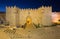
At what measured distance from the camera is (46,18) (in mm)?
15797

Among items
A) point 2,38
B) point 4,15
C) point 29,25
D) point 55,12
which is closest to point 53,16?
point 55,12

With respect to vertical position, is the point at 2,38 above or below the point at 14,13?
below

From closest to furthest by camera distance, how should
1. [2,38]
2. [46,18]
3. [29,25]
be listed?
[2,38], [29,25], [46,18]

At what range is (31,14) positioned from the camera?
16.1 meters

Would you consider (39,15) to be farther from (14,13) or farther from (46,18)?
(14,13)

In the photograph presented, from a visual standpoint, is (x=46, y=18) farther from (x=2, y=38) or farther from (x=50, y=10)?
(x=2, y=38)

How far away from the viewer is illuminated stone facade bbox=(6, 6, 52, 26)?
15.8 m

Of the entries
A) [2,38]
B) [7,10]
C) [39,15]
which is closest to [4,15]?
[7,10]

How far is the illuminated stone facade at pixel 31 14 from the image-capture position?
15.8 meters

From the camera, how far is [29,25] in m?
11.1

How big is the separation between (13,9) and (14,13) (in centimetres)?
38

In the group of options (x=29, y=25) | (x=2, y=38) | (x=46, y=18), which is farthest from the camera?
(x=46, y=18)

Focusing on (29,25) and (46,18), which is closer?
(29,25)

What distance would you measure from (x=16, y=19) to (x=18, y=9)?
37.3 inches
